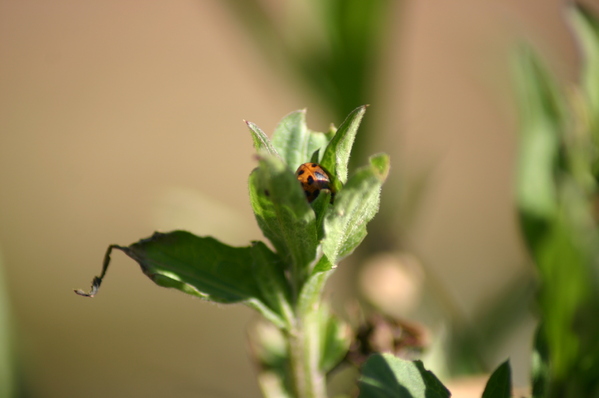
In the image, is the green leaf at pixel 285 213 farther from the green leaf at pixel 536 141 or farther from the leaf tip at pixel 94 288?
the green leaf at pixel 536 141

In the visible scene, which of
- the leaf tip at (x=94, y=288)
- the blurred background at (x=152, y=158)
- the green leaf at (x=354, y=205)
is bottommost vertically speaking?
the blurred background at (x=152, y=158)

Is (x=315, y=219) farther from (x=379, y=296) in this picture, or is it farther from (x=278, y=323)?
(x=379, y=296)

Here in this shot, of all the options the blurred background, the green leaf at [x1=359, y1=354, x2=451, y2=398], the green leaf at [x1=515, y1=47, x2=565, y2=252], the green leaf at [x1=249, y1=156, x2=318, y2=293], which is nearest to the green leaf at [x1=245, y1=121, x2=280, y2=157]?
the green leaf at [x1=249, y1=156, x2=318, y2=293]

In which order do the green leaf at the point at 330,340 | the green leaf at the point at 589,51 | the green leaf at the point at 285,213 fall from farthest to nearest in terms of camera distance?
the green leaf at the point at 589,51 < the green leaf at the point at 330,340 < the green leaf at the point at 285,213

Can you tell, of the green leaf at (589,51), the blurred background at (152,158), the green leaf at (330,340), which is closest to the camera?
the green leaf at (330,340)

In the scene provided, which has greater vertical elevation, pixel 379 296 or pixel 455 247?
pixel 379 296

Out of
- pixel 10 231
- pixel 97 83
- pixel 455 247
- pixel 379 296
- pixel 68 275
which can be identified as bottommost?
pixel 455 247

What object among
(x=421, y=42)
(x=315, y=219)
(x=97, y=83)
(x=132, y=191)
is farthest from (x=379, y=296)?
(x=421, y=42)

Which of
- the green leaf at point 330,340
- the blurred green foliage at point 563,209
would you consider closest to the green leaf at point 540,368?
the blurred green foliage at point 563,209
